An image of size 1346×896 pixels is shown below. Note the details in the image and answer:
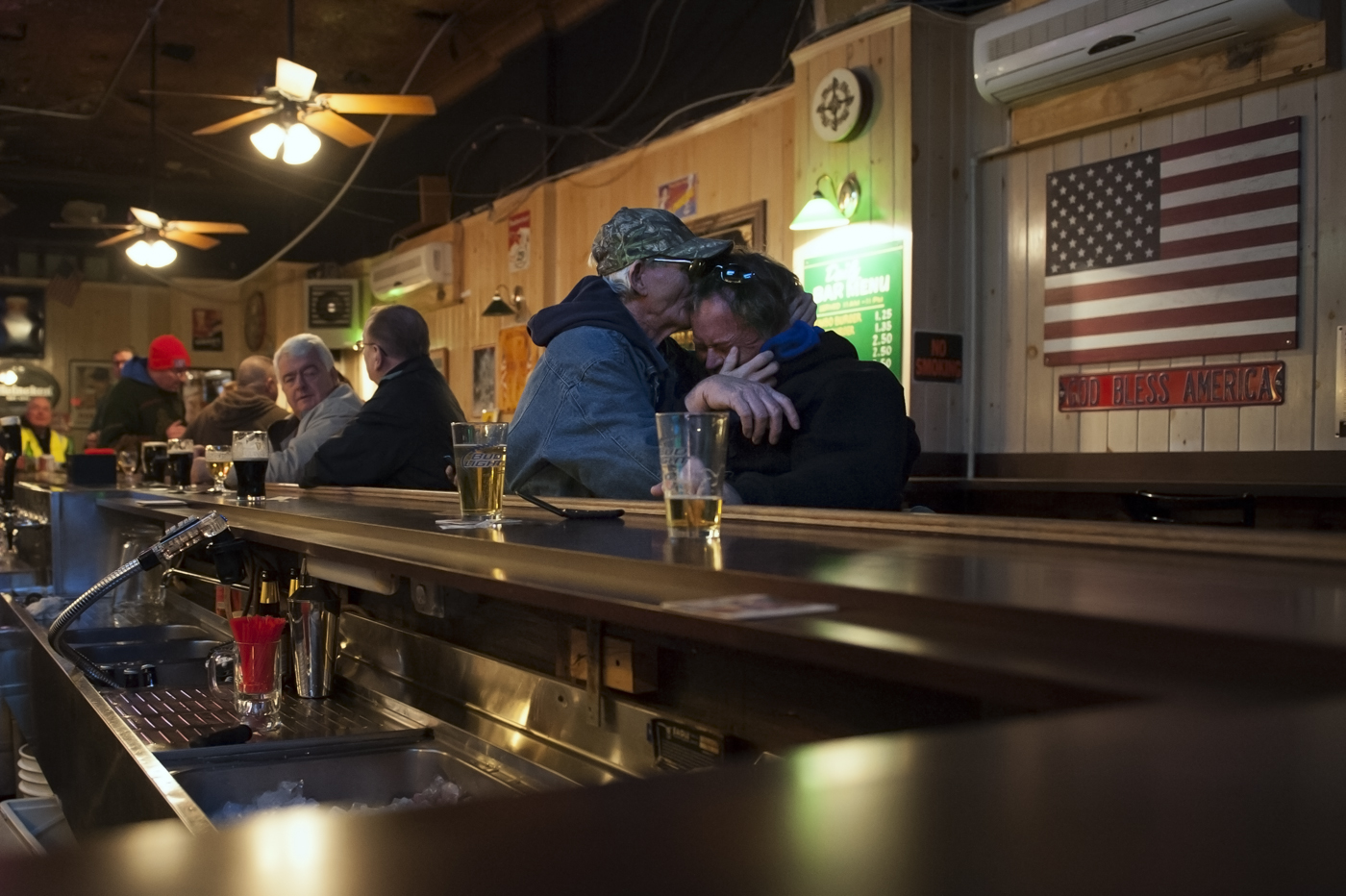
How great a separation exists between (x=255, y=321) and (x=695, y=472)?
11650 millimetres

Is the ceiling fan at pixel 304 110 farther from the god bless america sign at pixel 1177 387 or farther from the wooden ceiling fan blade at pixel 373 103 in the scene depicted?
the god bless america sign at pixel 1177 387

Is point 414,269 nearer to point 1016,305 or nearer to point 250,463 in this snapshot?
point 1016,305

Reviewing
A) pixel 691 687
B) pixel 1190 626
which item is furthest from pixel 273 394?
pixel 1190 626

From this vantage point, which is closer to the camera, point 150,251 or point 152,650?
point 152,650

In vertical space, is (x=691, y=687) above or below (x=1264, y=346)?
below

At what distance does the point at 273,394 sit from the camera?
619 centimetres

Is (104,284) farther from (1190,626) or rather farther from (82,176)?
(1190,626)

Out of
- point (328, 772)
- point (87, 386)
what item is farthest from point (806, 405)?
point (87, 386)

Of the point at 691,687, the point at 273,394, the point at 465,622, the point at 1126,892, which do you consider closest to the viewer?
the point at 1126,892

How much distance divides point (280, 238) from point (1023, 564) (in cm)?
1232

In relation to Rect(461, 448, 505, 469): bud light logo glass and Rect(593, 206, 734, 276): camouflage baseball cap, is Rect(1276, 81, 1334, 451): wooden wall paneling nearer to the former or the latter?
Rect(593, 206, 734, 276): camouflage baseball cap

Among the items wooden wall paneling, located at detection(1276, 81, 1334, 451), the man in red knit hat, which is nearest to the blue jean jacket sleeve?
wooden wall paneling, located at detection(1276, 81, 1334, 451)

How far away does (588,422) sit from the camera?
210 cm

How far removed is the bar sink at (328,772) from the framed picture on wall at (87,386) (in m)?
11.6
